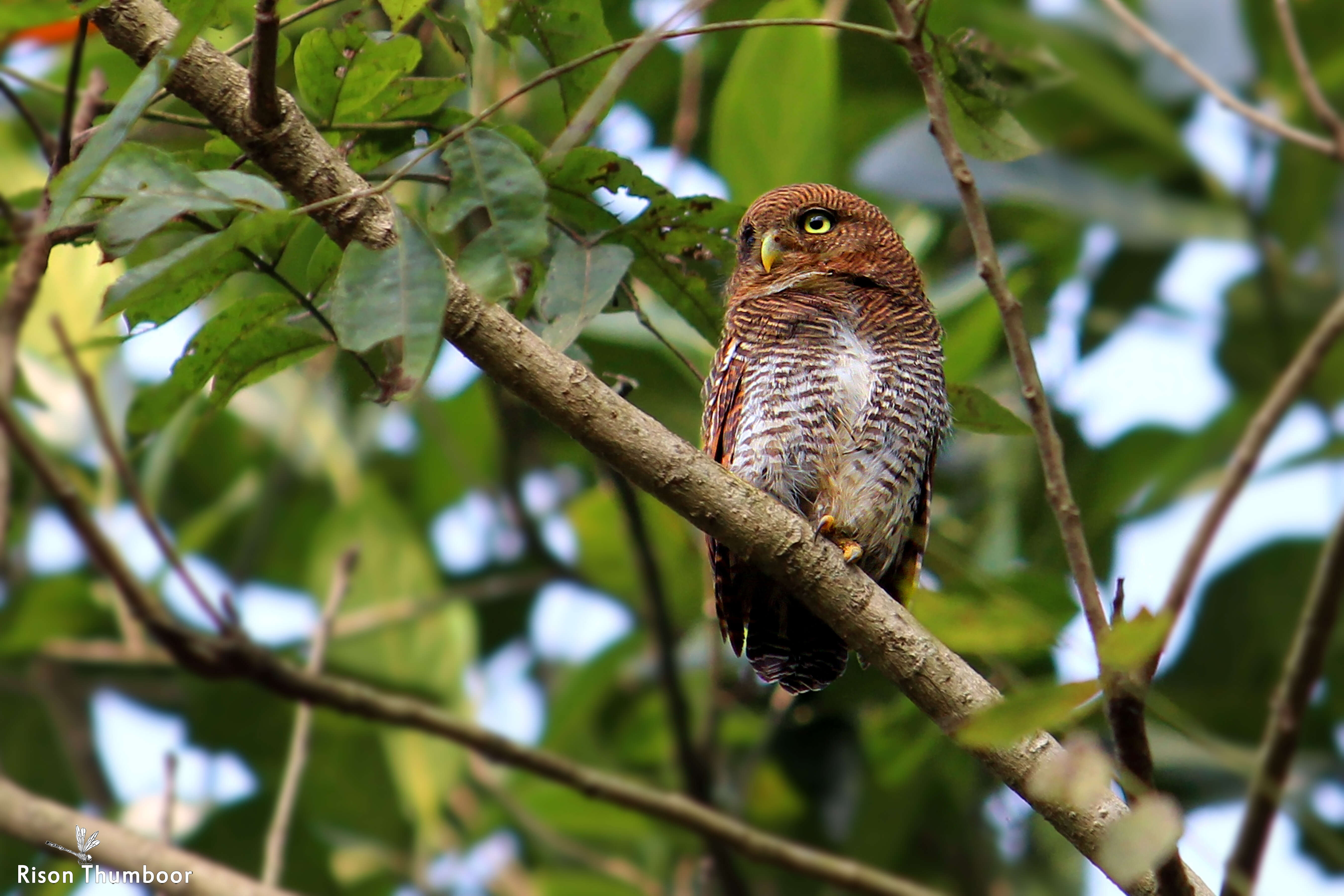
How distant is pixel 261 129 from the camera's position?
2.06 m

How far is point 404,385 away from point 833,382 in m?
1.61

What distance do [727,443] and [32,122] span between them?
5.34 ft

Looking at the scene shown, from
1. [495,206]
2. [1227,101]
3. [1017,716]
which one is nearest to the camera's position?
[1017,716]

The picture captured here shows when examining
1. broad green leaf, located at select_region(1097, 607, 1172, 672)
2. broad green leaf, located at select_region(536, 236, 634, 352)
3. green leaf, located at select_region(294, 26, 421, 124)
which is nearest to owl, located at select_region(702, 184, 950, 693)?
broad green leaf, located at select_region(536, 236, 634, 352)

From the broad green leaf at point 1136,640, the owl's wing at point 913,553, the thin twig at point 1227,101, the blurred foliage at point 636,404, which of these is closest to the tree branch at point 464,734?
the blurred foliage at point 636,404

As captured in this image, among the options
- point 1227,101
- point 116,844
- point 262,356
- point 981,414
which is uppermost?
point 1227,101

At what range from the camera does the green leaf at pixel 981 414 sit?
8.48 ft

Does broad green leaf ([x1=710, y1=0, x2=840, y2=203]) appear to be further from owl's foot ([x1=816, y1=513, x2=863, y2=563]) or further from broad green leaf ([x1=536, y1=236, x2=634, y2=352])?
broad green leaf ([x1=536, y1=236, x2=634, y2=352])

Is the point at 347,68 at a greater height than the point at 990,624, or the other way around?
the point at 347,68

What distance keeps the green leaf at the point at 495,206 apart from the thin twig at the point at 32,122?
81 cm

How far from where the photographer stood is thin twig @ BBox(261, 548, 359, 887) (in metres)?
3.06

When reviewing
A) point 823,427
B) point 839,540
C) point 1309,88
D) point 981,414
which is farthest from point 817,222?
point 1309,88

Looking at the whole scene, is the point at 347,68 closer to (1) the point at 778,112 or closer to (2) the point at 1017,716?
(2) the point at 1017,716

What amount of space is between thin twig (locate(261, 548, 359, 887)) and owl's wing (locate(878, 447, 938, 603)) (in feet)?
4.50
